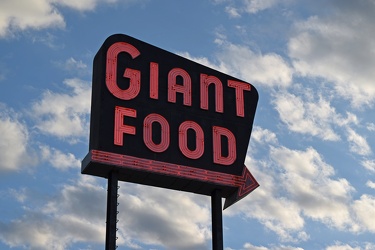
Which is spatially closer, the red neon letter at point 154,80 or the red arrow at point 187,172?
the red arrow at point 187,172

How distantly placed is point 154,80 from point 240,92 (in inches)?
221

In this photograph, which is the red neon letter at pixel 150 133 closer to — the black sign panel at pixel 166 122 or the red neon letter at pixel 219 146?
the black sign panel at pixel 166 122

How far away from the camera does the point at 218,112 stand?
43.8 meters

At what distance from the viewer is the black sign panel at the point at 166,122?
39.9 metres

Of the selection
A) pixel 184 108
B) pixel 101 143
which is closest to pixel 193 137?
pixel 184 108

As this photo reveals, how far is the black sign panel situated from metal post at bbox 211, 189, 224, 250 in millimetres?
478

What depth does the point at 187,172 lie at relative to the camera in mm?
41094

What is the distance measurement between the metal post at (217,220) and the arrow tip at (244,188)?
35.3 inches

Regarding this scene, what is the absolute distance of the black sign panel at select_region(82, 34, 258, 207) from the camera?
39.9 m

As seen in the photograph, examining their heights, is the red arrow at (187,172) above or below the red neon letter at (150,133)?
below

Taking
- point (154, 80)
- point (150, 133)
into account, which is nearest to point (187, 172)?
point (150, 133)

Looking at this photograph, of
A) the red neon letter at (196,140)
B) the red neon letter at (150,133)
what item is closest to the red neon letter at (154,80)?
the red neon letter at (150,133)

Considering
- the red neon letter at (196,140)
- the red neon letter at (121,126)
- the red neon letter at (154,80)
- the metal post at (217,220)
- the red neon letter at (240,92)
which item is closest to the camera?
the red neon letter at (121,126)

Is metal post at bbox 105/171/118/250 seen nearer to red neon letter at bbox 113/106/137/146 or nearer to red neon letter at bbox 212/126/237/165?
red neon letter at bbox 113/106/137/146
